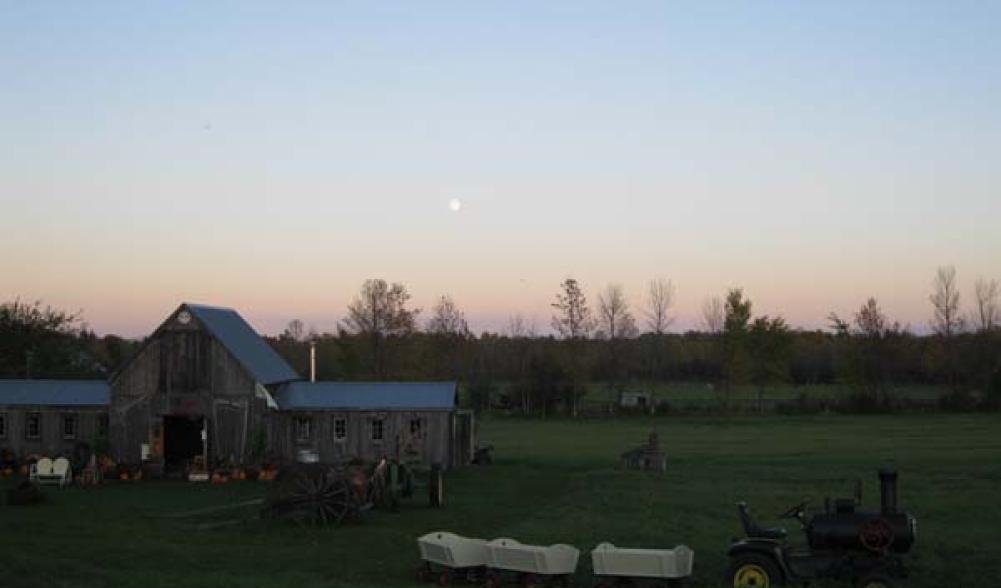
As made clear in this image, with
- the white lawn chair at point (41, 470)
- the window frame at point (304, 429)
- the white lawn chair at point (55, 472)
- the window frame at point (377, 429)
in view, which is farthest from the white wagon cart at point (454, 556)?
the window frame at point (304, 429)

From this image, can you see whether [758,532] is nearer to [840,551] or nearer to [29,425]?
[840,551]

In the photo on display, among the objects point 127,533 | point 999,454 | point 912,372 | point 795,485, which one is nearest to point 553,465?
point 795,485

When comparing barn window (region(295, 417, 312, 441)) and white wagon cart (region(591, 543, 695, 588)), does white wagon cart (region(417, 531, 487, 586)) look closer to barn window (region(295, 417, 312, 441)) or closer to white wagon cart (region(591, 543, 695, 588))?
white wagon cart (region(591, 543, 695, 588))

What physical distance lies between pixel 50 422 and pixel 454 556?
32529mm

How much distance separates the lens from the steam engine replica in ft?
57.6

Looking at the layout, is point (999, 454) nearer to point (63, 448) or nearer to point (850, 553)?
point (850, 553)

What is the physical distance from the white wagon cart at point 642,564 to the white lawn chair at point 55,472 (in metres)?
25.9

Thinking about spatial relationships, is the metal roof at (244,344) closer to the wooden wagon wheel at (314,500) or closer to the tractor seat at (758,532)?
the wooden wagon wheel at (314,500)

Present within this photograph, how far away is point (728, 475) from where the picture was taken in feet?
128

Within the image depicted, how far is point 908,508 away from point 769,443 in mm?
27854

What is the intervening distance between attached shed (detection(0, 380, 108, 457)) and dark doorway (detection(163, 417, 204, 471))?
261 cm

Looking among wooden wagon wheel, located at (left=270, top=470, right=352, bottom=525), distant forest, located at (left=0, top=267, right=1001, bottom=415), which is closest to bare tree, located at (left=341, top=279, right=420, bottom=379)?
distant forest, located at (left=0, top=267, right=1001, bottom=415)

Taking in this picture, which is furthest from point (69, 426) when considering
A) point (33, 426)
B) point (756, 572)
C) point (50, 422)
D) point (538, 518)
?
point (756, 572)

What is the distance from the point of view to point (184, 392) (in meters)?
43.6
